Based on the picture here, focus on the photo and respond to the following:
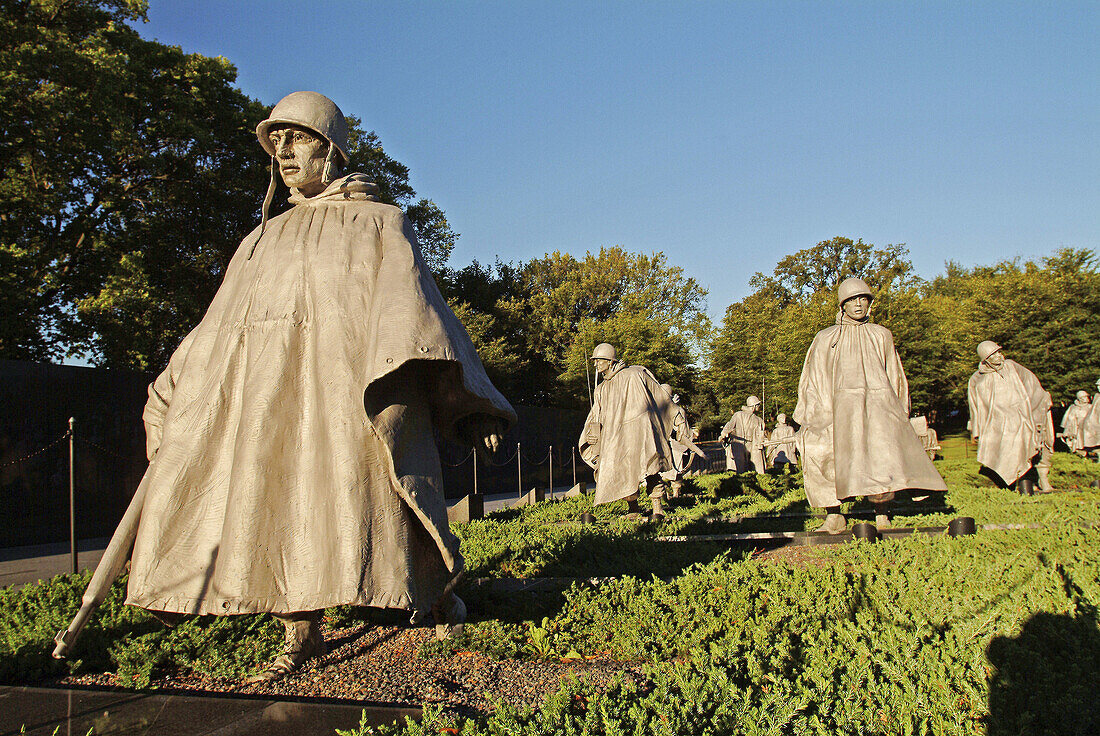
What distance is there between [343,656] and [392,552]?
1.06m

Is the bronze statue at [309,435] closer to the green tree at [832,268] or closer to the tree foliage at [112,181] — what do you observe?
the tree foliage at [112,181]

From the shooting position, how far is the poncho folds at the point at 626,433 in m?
11.8

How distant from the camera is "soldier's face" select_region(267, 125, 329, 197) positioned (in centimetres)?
412

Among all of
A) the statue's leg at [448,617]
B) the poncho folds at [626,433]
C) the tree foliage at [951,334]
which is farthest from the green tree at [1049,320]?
the statue's leg at [448,617]

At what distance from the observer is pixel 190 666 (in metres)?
4.02

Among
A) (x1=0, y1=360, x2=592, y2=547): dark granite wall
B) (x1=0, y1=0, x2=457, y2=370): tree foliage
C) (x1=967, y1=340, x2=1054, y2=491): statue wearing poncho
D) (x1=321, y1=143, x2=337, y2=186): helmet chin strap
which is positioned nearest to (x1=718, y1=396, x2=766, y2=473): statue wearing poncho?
(x1=967, y1=340, x2=1054, y2=491): statue wearing poncho

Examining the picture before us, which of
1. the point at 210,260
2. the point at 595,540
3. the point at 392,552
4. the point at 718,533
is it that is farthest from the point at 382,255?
the point at 210,260

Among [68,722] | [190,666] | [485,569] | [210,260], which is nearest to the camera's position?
[68,722]

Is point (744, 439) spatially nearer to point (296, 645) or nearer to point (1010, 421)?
point (1010, 421)

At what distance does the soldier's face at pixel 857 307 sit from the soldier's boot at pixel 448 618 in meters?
6.10

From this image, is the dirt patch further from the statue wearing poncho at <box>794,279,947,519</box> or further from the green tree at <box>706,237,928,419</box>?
the green tree at <box>706,237,928,419</box>

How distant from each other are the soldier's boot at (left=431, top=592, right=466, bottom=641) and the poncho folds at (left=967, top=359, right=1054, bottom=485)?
1198 centimetres

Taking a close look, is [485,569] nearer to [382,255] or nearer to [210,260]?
[382,255]

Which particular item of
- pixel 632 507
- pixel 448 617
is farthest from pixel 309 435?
pixel 632 507
